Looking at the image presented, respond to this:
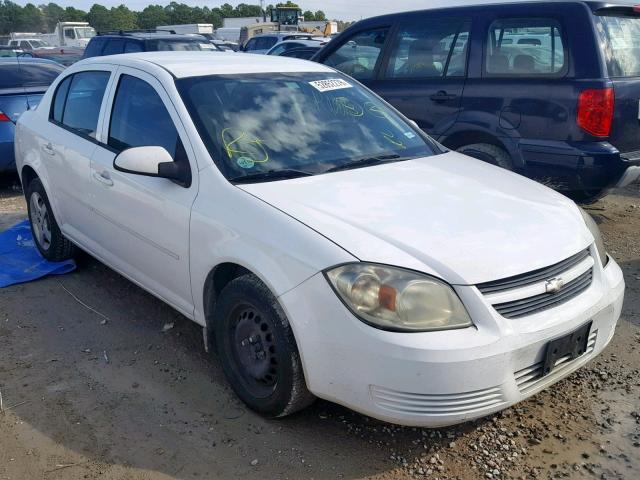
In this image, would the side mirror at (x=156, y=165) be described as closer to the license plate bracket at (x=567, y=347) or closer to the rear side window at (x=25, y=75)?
the license plate bracket at (x=567, y=347)

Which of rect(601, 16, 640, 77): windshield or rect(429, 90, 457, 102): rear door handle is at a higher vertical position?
rect(601, 16, 640, 77): windshield

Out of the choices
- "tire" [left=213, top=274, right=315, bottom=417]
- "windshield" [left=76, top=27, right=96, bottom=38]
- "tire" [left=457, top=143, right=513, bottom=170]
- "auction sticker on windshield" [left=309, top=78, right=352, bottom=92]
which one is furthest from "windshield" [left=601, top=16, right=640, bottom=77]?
"windshield" [left=76, top=27, right=96, bottom=38]

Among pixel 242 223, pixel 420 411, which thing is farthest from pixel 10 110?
pixel 420 411

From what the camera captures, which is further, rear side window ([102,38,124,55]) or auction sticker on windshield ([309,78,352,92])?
rear side window ([102,38,124,55])

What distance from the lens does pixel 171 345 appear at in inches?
151

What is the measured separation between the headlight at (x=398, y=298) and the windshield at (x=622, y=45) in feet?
11.0

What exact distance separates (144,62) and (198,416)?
2.13 metres

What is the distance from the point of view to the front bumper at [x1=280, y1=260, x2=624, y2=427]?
2.45m

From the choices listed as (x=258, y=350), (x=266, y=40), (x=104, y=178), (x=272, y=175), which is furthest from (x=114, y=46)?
(x=258, y=350)

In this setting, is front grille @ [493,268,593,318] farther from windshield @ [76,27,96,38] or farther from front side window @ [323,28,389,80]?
windshield @ [76,27,96,38]

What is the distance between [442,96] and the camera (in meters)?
5.82

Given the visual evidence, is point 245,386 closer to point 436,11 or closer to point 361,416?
point 361,416

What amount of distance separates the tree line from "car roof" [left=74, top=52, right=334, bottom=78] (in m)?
61.5

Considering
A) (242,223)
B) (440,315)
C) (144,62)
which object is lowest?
(440,315)
